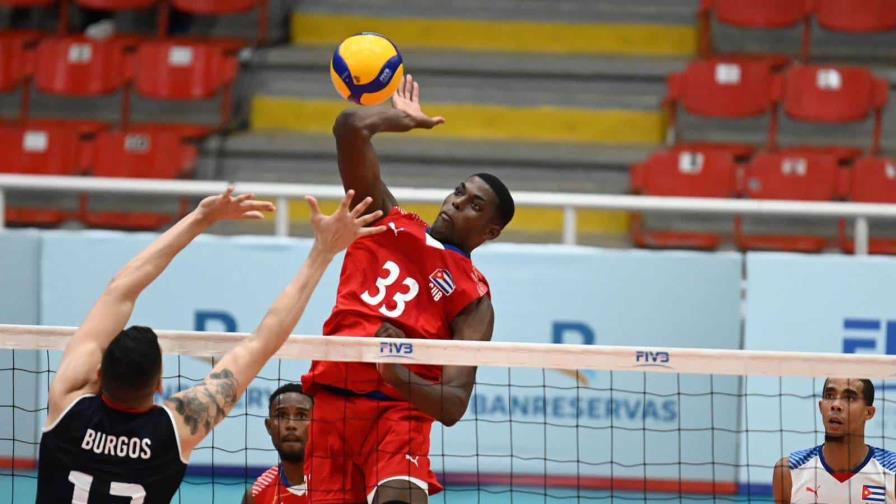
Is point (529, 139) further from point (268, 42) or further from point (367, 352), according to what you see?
point (367, 352)

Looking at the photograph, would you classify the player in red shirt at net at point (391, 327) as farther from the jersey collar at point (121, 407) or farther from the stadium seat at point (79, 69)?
the stadium seat at point (79, 69)

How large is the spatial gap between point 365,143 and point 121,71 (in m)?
8.73

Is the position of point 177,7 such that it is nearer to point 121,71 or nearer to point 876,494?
point 121,71

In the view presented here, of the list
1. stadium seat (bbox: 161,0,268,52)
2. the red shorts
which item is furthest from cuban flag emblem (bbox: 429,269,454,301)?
stadium seat (bbox: 161,0,268,52)

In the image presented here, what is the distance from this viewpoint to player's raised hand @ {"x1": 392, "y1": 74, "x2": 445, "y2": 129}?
18.5 ft

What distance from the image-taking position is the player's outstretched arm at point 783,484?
6367mm

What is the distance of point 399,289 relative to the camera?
18.2 ft

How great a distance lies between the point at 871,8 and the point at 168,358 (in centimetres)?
821

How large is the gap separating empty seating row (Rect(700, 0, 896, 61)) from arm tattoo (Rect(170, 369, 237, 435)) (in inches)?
393

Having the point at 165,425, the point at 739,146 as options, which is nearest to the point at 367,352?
the point at 165,425

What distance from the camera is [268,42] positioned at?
46.8 ft

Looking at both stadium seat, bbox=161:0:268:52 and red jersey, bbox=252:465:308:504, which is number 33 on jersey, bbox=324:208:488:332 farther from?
stadium seat, bbox=161:0:268:52

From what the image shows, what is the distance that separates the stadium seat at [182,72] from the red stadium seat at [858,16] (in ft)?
19.0

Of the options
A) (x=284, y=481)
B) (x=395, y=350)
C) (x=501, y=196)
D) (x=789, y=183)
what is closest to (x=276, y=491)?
(x=284, y=481)
